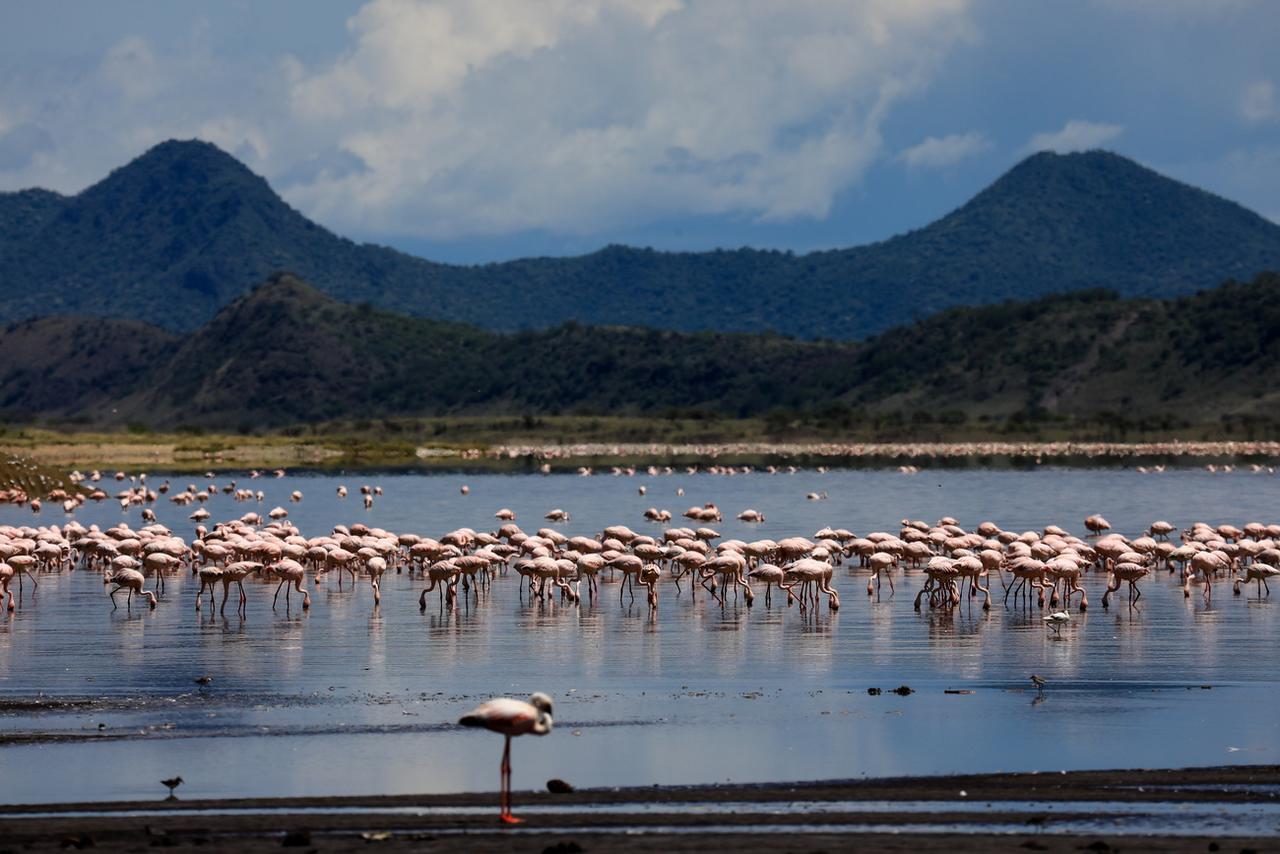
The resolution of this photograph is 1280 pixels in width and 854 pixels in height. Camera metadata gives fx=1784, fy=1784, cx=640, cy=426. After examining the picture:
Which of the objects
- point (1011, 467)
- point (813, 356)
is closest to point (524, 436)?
point (1011, 467)

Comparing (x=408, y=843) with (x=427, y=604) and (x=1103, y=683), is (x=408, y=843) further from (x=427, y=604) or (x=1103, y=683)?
(x=427, y=604)

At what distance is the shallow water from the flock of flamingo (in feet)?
1.90

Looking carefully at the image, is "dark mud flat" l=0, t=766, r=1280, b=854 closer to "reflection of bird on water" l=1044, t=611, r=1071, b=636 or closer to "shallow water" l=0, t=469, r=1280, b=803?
"shallow water" l=0, t=469, r=1280, b=803

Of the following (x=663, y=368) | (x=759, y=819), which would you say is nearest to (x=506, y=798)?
(x=759, y=819)

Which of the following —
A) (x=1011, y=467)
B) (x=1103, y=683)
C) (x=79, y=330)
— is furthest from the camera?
(x=79, y=330)

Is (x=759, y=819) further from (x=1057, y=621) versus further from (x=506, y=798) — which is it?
(x=1057, y=621)

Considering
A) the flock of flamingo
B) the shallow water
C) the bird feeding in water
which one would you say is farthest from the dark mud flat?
the flock of flamingo

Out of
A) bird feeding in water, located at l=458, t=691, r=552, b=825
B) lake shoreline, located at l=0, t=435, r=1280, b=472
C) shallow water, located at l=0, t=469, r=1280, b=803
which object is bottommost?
shallow water, located at l=0, t=469, r=1280, b=803

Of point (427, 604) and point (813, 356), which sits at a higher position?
point (813, 356)

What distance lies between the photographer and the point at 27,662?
24.0 metres

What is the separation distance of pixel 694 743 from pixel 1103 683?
6314 mm

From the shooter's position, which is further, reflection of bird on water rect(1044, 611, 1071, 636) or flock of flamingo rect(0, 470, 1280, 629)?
flock of flamingo rect(0, 470, 1280, 629)

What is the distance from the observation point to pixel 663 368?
167 m

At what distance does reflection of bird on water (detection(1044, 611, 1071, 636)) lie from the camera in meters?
26.5
